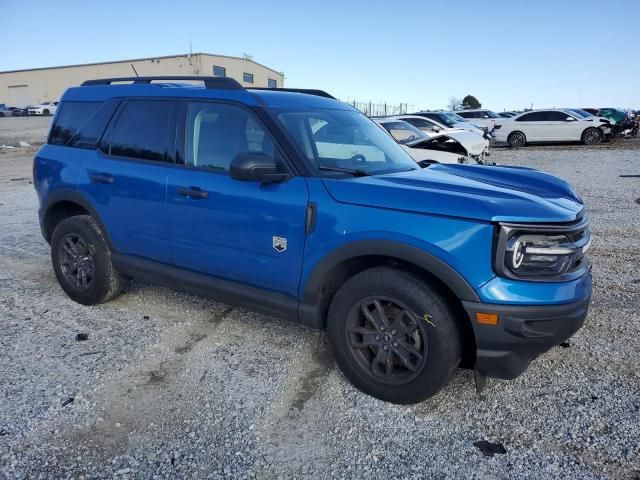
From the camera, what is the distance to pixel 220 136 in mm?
3602

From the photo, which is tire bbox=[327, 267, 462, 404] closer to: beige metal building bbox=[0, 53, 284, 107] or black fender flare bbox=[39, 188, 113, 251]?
black fender flare bbox=[39, 188, 113, 251]

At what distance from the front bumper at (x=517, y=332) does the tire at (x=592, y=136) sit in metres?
21.5

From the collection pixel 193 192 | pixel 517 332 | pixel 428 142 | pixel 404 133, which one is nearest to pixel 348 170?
pixel 193 192

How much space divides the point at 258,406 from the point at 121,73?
198 feet

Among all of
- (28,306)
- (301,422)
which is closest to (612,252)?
(301,422)

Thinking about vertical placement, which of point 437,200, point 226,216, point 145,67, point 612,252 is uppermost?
point 145,67

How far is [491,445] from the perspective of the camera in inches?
104

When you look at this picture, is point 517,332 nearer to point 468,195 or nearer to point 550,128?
point 468,195

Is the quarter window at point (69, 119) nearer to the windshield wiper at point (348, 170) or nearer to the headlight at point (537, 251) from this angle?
the windshield wiper at point (348, 170)

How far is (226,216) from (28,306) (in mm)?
2428

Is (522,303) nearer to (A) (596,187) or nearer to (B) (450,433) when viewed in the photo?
(B) (450,433)

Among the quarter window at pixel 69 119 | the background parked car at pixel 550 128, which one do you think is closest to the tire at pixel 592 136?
the background parked car at pixel 550 128

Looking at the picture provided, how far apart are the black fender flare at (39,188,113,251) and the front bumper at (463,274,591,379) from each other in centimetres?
309

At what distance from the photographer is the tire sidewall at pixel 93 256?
14.1 ft
